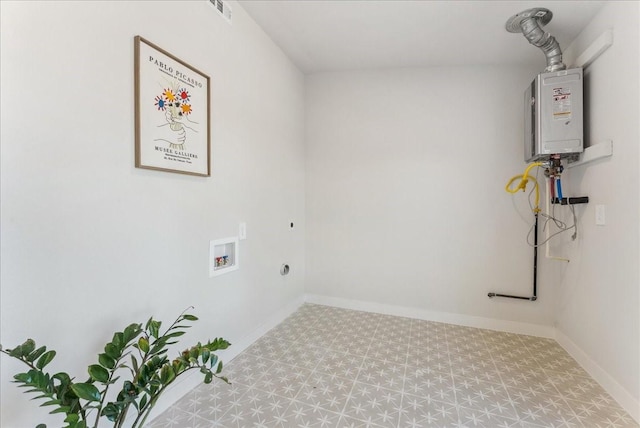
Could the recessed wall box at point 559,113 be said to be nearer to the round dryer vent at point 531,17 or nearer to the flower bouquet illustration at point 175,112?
the round dryer vent at point 531,17

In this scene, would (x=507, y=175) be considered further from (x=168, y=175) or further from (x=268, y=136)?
(x=168, y=175)

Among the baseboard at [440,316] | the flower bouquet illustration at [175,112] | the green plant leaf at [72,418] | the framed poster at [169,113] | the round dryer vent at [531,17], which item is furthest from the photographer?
the baseboard at [440,316]

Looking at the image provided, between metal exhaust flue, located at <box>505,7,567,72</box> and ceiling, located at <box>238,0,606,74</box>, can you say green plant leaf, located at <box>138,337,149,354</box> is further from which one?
metal exhaust flue, located at <box>505,7,567,72</box>

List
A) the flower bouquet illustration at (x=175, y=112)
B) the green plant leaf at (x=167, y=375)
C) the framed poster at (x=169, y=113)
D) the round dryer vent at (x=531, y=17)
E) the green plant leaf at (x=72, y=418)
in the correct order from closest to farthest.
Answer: the green plant leaf at (x=72, y=418)
the green plant leaf at (x=167, y=375)
the framed poster at (x=169, y=113)
the flower bouquet illustration at (x=175, y=112)
the round dryer vent at (x=531, y=17)

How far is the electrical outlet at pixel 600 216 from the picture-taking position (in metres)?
1.84

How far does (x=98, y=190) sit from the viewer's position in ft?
4.06

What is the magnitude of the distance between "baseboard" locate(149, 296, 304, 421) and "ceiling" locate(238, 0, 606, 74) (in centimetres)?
237

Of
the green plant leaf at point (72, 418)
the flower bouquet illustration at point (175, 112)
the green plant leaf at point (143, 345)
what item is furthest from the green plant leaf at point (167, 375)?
the flower bouquet illustration at point (175, 112)

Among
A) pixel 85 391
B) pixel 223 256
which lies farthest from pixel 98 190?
pixel 223 256

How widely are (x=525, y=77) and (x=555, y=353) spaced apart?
2.28 m

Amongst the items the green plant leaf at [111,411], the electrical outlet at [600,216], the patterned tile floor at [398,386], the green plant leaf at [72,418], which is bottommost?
the patterned tile floor at [398,386]

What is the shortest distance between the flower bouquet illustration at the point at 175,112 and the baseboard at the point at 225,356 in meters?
1.30

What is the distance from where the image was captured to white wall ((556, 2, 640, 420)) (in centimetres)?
158

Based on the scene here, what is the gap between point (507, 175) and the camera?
→ 2.64 metres
